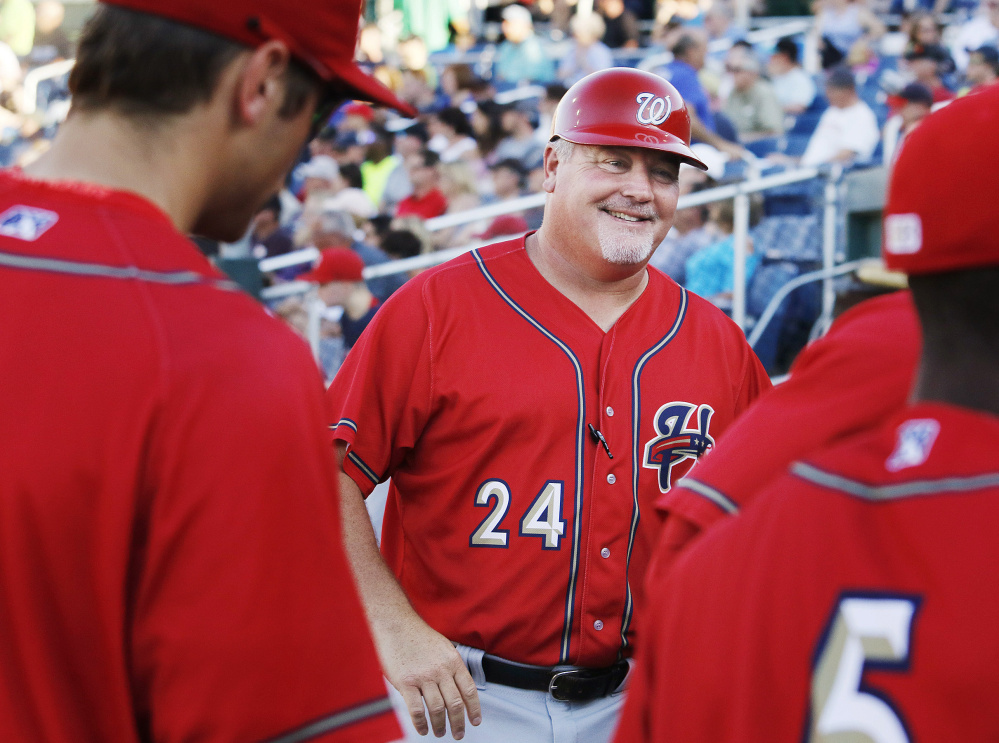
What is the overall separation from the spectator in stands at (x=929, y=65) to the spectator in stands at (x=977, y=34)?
108 centimetres

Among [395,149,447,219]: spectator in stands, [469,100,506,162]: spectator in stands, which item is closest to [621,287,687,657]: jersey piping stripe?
[395,149,447,219]: spectator in stands

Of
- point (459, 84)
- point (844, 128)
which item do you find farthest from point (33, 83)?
point (844, 128)

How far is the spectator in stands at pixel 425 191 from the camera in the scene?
929cm

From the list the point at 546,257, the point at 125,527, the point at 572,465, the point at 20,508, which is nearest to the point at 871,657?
the point at 125,527

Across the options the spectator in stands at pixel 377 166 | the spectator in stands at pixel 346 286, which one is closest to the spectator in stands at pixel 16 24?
the spectator in stands at pixel 377 166

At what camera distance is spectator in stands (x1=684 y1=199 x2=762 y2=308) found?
6.79m

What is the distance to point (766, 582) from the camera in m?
1.05

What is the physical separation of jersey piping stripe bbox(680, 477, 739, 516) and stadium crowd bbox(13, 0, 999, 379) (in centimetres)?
400

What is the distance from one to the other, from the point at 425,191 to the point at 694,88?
2408mm

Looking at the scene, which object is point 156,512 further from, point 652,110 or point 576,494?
point 652,110

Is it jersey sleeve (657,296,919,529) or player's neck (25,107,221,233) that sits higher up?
player's neck (25,107,221,233)

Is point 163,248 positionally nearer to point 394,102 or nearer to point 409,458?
point 394,102

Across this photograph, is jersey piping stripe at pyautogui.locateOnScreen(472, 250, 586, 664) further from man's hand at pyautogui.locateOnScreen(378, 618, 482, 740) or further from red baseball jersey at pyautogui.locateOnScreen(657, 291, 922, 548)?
red baseball jersey at pyautogui.locateOnScreen(657, 291, 922, 548)

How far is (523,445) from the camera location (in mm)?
2516
